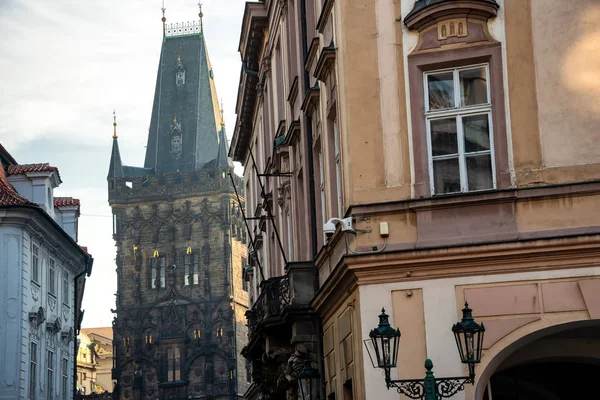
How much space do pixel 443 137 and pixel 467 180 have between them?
2.08 ft

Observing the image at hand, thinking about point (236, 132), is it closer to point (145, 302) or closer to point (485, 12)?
point (485, 12)

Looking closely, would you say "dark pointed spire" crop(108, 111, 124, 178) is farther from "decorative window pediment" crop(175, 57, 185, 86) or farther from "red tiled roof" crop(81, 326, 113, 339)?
"red tiled roof" crop(81, 326, 113, 339)

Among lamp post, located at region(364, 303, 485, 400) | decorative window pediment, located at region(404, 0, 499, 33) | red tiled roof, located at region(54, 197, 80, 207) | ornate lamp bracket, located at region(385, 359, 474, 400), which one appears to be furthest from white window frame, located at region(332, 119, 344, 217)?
red tiled roof, located at region(54, 197, 80, 207)

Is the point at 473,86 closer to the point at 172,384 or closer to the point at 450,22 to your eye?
the point at 450,22

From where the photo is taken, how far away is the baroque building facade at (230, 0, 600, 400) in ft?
46.4

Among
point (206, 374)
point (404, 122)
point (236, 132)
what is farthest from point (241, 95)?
point (206, 374)

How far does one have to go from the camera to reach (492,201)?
14.4m

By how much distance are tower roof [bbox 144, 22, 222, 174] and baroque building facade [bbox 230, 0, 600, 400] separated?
9928cm

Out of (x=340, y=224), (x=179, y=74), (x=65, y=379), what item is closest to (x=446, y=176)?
(x=340, y=224)

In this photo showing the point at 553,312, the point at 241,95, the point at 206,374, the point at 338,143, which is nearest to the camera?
the point at 553,312

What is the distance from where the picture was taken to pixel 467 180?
14.8 metres

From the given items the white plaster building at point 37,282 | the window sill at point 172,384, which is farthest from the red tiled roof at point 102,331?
the white plaster building at point 37,282

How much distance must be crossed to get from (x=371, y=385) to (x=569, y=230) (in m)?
2.97

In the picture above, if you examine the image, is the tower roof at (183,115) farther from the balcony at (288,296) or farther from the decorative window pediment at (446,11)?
the decorative window pediment at (446,11)
